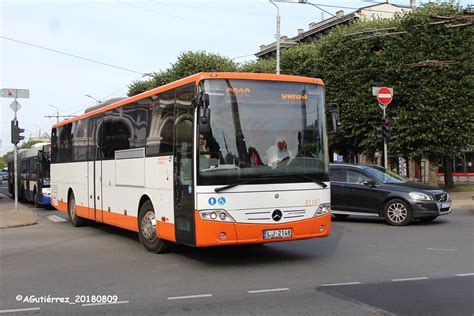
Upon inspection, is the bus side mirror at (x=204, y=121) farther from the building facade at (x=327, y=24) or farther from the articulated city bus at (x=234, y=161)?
the building facade at (x=327, y=24)

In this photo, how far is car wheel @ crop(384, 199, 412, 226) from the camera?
47.2 feet

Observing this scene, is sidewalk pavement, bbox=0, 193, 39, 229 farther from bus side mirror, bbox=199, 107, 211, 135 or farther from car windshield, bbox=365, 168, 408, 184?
car windshield, bbox=365, 168, 408, 184

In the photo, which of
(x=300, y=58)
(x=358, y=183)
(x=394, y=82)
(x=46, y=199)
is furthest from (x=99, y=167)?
(x=300, y=58)

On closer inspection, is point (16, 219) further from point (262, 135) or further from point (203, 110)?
point (262, 135)

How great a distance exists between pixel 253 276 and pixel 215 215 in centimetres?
106

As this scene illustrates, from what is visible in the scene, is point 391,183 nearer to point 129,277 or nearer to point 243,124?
point 243,124

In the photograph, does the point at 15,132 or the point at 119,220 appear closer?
the point at 119,220

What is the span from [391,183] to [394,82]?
13.9 meters

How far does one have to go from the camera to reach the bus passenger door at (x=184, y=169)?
8.40 metres

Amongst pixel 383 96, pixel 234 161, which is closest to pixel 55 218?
pixel 234 161

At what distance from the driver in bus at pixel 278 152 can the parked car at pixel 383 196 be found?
6943 millimetres

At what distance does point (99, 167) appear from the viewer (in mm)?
12961

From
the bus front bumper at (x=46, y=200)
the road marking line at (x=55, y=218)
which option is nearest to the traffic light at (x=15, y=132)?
the road marking line at (x=55, y=218)

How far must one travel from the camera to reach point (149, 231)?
33.8ft
